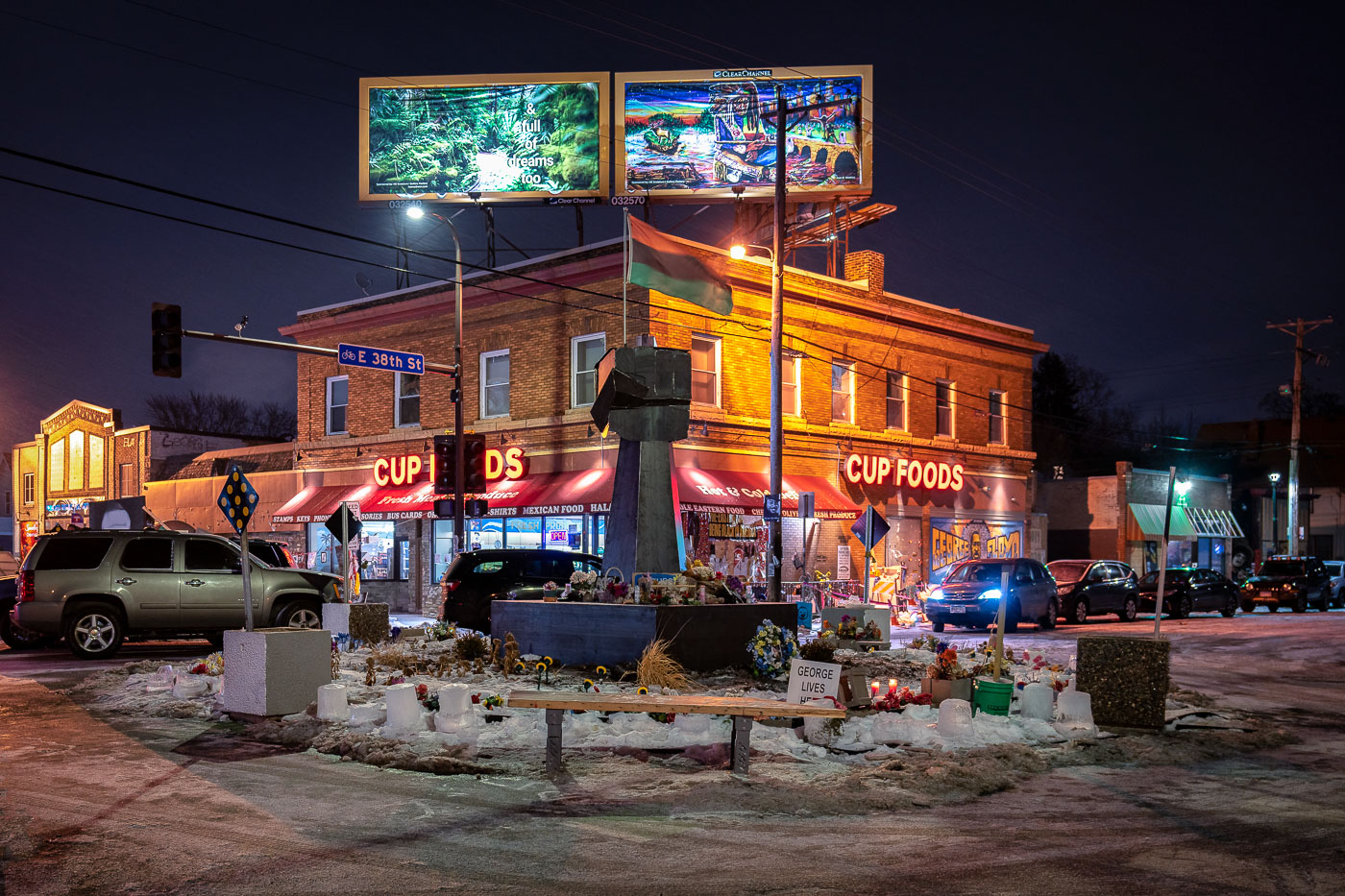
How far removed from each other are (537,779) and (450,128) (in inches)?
1105

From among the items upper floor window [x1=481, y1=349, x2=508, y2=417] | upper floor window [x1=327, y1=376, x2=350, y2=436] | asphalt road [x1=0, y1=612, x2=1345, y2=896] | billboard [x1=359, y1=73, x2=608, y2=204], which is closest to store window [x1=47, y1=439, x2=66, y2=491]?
upper floor window [x1=327, y1=376, x2=350, y2=436]

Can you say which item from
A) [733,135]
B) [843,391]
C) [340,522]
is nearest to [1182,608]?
A: [843,391]

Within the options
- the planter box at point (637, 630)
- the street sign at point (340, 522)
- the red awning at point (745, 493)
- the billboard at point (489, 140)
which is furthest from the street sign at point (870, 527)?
the billboard at point (489, 140)

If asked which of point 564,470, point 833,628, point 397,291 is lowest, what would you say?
point 833,628

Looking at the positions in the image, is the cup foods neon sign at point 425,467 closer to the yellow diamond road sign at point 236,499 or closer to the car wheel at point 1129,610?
the yellow diamond road sign at point 236,499

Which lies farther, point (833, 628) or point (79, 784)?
point (833, 628)

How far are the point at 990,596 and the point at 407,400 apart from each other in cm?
1744

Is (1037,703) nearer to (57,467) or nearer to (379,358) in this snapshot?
(379,358)

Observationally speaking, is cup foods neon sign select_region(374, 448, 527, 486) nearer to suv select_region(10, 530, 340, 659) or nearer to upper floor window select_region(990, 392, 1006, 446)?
suv select_region(10, 530, 340, 659)

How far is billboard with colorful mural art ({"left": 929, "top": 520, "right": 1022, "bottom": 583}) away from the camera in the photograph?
35031mm

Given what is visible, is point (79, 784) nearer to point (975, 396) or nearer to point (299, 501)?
point (299, 501)

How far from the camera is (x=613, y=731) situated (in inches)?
398

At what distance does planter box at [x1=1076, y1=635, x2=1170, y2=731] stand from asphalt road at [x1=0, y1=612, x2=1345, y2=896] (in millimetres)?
1182

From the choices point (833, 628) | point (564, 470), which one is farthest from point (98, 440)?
point (833, 628)
